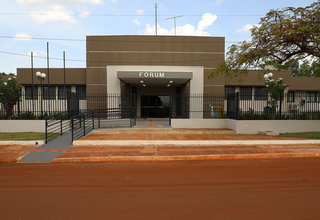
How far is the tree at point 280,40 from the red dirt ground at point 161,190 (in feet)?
20.7

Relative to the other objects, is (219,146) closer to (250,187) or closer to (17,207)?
(250,187)

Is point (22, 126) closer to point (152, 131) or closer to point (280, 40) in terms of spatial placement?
point (152, 131)

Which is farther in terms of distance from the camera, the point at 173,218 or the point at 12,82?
the point at 12,82

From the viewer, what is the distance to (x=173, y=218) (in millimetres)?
3014

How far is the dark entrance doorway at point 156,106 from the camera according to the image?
69.9 feet

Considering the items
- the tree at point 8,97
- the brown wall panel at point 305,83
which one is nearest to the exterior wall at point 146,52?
the tree at point 8,97

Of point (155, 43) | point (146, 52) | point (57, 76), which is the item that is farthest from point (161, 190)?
point (57, 76)

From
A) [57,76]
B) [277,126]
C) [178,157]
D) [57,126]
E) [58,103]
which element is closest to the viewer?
[178,157]

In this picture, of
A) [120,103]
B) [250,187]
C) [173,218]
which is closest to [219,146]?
[250,187]

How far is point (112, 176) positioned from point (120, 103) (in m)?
11.9

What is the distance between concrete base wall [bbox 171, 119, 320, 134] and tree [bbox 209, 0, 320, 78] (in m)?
3.40

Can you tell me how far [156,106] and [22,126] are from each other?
41.3 feet

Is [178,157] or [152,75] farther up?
[152,75]

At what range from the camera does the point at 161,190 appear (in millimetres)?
4105
